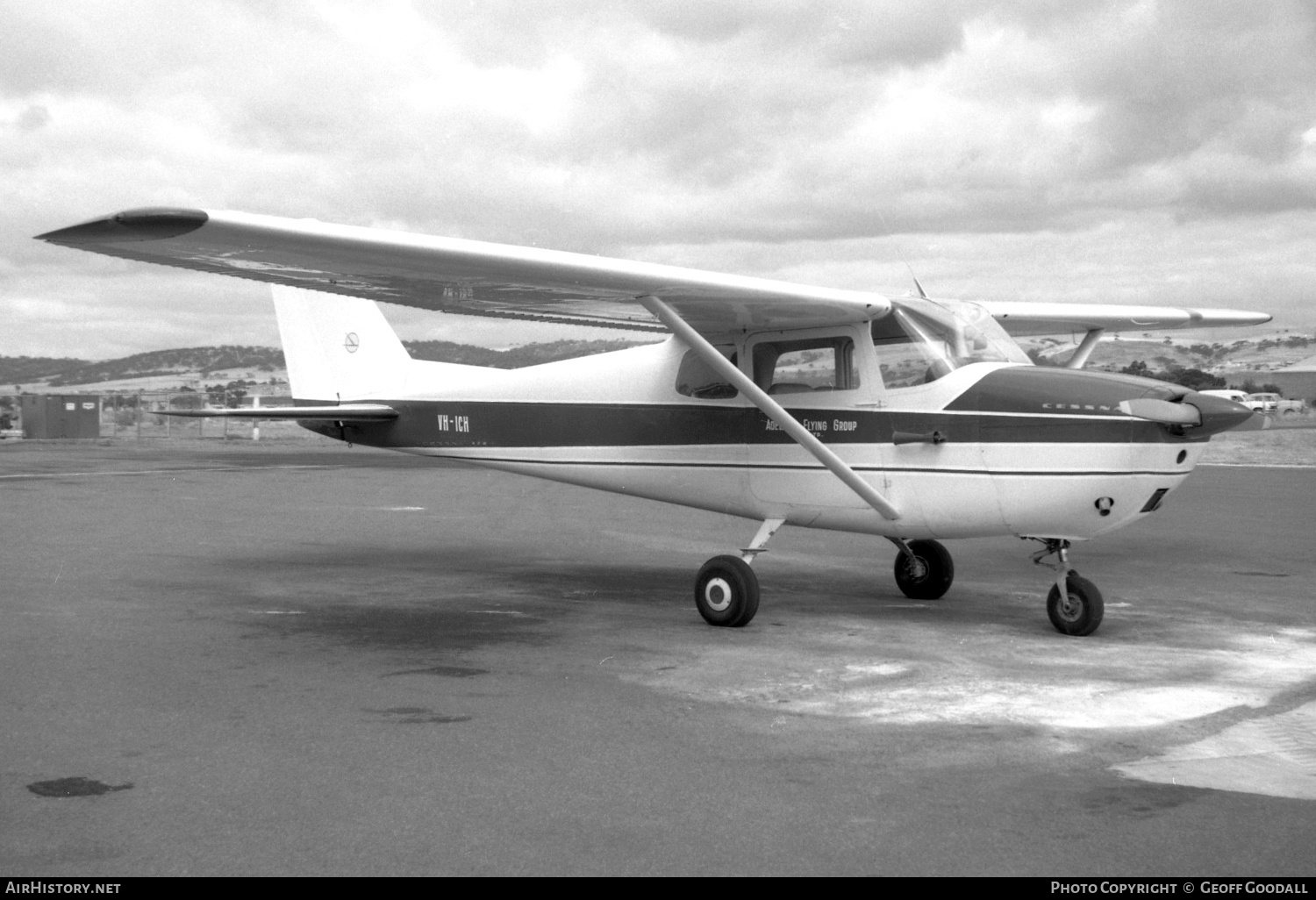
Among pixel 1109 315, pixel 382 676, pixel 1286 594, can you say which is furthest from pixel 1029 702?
pixel 1109 315

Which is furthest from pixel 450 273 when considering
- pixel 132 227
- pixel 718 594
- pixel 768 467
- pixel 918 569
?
pixel 918 569

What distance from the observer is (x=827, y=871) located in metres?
3.69

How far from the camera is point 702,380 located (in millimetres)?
9781

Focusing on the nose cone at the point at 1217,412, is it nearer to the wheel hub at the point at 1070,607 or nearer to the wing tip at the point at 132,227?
the wheel hub at the point at 1070,607

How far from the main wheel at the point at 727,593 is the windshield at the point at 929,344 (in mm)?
1819

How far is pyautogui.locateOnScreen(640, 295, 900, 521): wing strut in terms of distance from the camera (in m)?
8.59

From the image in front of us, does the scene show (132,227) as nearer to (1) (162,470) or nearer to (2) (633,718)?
(2) (633,718)

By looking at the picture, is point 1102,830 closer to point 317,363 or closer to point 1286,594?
point 1286,594

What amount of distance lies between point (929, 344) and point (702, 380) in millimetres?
1953

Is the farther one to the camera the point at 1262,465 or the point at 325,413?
the point at 1262,465

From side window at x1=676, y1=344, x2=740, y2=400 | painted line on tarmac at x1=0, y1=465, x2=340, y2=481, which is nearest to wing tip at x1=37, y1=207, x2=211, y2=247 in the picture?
side window at x1=676, y1=344, x2=740, y2=400

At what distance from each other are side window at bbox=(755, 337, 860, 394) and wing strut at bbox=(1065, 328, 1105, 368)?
145 inches

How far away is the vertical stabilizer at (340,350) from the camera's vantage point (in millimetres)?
12602
